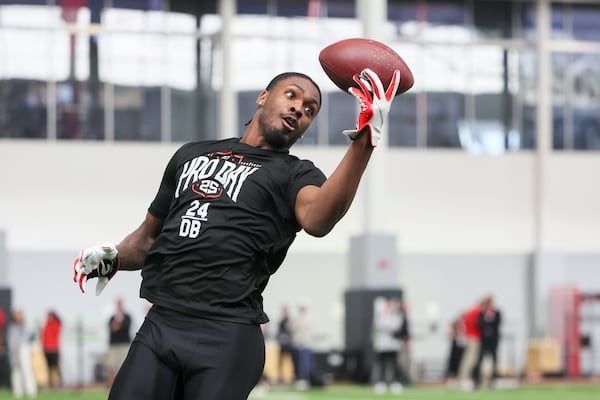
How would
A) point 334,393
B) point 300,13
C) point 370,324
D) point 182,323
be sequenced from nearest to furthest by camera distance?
1. point 182,323
2. point 334,393
3. point 370,324
4. point 300,13

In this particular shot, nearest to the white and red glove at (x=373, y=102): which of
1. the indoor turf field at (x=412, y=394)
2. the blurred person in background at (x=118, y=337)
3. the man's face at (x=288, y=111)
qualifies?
the man's face at (x=288, y=111)

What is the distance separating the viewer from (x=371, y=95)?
4.37 meters

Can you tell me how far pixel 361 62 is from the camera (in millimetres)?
4805

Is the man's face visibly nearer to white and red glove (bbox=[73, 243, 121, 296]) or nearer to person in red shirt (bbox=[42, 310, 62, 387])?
white and red glove (bbox=[73, 243, 121, 296])

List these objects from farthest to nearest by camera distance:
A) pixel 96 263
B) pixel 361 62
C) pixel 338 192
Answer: pixel 96 263 < pixel 361 62 < pixel 338 192

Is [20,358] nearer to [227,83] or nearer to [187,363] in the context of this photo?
[227,83]

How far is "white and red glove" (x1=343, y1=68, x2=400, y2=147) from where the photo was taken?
426cm

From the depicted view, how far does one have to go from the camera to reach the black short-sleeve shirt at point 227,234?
4.68 metres

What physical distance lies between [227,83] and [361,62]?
22663mm

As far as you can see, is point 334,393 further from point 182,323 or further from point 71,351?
point 182,323

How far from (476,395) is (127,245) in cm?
1499

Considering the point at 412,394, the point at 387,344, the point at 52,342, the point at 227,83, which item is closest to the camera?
the point at 412,394

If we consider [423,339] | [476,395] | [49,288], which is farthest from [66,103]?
[476,395]

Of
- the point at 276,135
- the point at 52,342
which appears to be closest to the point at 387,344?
the point at 52,342
